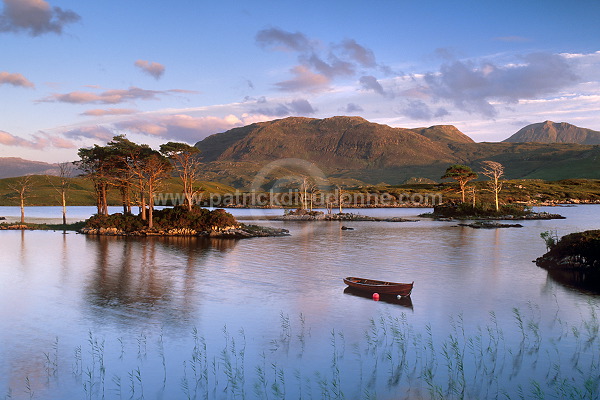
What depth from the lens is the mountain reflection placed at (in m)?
26.8

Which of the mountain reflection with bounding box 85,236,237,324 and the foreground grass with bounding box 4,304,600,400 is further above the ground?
the mountain reflection with bounding box 85,236,237,324

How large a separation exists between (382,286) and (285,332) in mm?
9299

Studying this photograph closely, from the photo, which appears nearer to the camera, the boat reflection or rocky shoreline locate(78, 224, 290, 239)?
the boat reflection

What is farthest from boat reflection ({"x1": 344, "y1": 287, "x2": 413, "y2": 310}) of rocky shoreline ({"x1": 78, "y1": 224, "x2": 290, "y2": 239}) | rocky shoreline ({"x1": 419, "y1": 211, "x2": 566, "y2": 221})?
rocky shoreline ({"x1": 419, "y1": 211, "x2": 566, "y2": 221})

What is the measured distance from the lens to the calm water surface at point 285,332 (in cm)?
1686

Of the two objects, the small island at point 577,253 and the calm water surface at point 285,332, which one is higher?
the small island at point 577,253

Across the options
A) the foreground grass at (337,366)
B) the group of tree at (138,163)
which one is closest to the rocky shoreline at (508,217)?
the group of tree at (138,163)

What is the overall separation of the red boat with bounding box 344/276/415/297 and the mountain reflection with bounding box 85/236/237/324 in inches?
401

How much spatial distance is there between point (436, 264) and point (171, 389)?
33481mm

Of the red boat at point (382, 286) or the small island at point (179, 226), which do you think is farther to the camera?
the small island at point (179, 226)

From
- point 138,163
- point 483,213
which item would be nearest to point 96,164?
point 138,163

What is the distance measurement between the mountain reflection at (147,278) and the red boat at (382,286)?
33.4ft

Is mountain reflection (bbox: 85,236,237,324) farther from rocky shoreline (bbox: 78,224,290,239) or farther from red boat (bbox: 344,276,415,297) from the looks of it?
red boat (bbox: 344,276,415,297)

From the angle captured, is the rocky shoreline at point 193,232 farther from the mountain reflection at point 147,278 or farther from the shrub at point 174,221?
the mountain reflection at point 147,278
